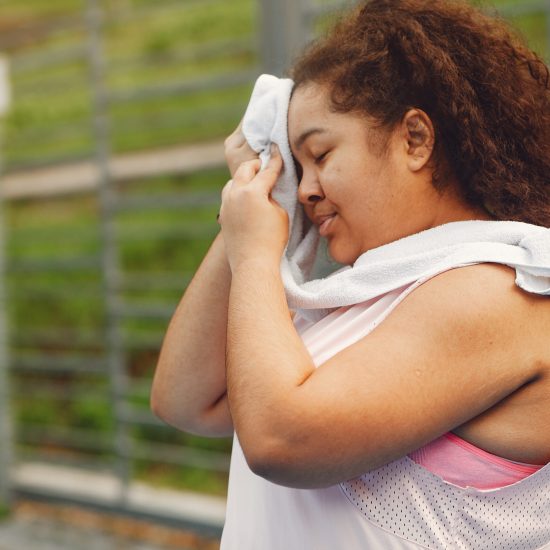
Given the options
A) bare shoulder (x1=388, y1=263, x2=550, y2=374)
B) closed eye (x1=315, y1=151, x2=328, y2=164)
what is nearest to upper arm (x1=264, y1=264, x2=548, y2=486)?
bare shoulder (x1=388, y1=263, x2=550, y2=374)

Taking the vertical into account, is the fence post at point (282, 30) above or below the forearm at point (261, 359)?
above

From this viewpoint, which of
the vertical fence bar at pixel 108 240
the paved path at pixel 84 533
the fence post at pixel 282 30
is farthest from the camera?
the vertical fence bar at pixel 108 240

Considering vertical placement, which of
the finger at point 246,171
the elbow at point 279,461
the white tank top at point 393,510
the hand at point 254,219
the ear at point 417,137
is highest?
the ear at point 417,137

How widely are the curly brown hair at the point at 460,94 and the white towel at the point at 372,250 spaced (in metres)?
0.08

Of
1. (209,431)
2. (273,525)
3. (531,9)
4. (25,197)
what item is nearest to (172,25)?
(25,197)

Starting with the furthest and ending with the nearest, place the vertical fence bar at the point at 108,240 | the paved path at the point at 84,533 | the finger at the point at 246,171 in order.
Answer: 1. the vertical fence bar at the point at 108,240
2. the paved path at the point at 84,533
3. the finger at the point at 246,171

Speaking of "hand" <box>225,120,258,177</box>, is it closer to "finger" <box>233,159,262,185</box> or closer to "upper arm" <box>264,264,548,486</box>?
"finger" <box>233,159,262,185</box>

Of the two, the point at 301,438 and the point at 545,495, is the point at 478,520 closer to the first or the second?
the point at 545,495

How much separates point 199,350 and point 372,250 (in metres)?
0.43

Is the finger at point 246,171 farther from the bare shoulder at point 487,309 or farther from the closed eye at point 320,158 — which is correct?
the bare shoulder at point 487,309

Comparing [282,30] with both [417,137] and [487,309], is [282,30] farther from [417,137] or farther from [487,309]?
[487,309]

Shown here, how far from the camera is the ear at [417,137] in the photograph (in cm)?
131

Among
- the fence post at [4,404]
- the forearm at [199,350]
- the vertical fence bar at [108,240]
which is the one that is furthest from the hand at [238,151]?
the fence post at [4,404]

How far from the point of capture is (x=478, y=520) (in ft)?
4.02
